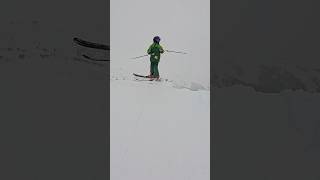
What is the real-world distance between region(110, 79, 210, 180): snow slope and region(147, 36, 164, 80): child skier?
114 mm

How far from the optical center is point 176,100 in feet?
11.3

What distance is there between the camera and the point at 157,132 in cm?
317

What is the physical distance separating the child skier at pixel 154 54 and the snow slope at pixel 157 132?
114mm

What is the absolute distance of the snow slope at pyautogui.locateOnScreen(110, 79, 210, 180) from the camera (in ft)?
9.78
